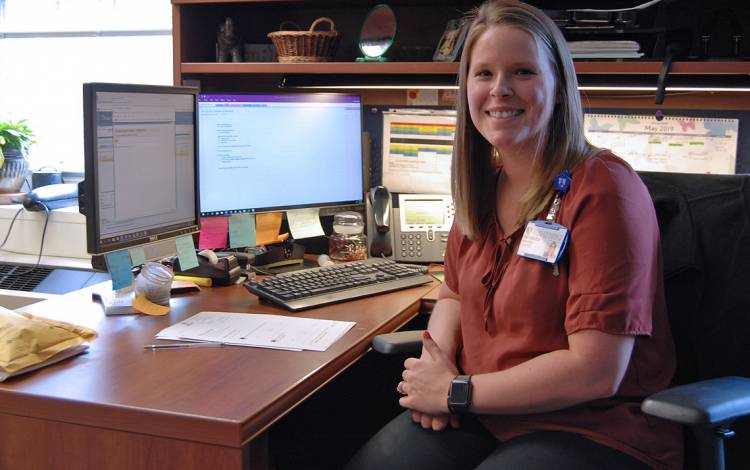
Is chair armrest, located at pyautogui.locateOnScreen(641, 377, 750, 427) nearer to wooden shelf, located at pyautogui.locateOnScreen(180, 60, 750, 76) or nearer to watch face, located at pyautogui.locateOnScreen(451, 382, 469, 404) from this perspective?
watch face, located at pyautogui.locateOnScreen(451, 382, 469, 404)

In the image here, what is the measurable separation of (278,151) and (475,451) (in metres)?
1.02

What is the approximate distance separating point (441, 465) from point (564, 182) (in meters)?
0.51

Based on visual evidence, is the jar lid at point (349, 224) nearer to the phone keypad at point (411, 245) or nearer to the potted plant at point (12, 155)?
the phone keypad at point (411, 245)

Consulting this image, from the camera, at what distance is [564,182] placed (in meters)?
1.33

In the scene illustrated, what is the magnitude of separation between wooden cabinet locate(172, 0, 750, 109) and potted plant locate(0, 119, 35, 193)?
94cm

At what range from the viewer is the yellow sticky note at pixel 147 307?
5.22 feet

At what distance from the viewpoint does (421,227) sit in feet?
7.24

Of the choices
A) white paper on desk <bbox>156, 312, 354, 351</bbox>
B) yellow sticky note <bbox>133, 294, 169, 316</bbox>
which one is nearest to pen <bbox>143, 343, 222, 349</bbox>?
white paper on desk <bbox>156, 312, 354, 351</bbox>

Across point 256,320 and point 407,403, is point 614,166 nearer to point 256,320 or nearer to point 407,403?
point 407,403

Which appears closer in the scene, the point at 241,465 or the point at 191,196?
the point at 241,465

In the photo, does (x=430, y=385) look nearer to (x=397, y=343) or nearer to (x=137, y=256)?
(x=397, y=343)

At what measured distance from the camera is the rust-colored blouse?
1215 mm

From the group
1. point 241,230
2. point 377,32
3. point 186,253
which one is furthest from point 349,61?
point 186,253

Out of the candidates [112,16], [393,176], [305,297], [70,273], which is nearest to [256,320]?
[305,297]
